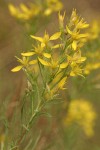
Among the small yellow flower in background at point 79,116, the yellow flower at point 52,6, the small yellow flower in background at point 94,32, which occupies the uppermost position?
the yellow flower at point 52,6

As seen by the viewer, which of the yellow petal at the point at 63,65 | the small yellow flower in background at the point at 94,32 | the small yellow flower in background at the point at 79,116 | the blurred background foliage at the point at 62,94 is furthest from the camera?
the small yellow flower in background at the point at 79,116

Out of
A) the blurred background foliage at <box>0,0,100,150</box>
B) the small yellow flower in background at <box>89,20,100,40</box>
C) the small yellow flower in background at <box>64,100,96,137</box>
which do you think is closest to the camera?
the blurred background foliage at <box>0,0,100,150</box>

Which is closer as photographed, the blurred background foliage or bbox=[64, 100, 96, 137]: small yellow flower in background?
the blurred background foliage

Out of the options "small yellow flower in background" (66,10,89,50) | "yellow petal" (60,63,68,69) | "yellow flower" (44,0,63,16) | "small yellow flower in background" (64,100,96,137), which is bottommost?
"small yellow flower in background" (64,100,96,137)

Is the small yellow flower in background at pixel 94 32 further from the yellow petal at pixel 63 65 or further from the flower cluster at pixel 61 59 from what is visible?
the yellow petal at pixel 63 65

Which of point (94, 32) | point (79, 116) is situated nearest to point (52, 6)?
point (94, 32)

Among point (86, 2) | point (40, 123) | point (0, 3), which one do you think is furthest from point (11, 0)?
point (40, 123)

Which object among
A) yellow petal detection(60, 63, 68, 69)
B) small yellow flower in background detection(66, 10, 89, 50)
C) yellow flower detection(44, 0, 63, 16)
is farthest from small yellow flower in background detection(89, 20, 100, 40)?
yellow petal detection(60, 63, 68, 69)

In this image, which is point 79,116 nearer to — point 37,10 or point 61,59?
point 37,10

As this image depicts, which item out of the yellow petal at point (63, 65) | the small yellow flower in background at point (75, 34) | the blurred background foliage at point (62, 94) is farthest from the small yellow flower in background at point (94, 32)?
the yellow petal at point (63, 65)

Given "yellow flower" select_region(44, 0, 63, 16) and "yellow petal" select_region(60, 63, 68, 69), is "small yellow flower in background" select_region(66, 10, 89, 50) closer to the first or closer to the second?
"yellow petal" select_region(60, 63, 68, 69)

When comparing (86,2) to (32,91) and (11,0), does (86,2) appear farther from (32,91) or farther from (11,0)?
(32,91)

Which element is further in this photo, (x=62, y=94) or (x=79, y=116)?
(x=79, y=116)
